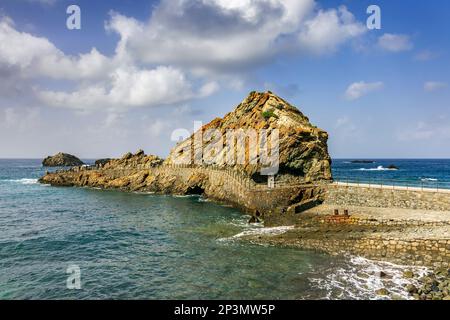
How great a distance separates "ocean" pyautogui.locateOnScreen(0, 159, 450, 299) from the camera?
18109mm

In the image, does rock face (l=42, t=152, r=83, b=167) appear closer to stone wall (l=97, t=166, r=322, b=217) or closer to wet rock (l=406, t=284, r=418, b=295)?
stone wall (l=97, t=166, r=322, b=217)

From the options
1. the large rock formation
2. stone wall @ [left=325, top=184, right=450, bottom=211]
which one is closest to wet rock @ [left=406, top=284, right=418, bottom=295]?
stone wall @ [left=325, top=184, right=450, bottom=211]

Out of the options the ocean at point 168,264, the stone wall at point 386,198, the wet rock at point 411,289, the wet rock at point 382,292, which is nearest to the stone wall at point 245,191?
the stone wall at point 386,198

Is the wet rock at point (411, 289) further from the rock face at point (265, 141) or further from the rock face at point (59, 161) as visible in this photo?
the rock face at point (59, 161)

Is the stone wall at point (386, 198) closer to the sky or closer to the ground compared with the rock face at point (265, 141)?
closer to the ground

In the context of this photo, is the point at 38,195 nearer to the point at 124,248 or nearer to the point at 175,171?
the point at 175,171

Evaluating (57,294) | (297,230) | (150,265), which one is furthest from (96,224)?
(297,230)

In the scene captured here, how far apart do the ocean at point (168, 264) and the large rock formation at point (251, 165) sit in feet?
20.8

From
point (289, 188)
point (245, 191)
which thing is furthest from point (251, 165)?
point (289, 188)

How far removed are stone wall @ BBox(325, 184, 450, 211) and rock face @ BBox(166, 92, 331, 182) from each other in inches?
303

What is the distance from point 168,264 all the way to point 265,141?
30.1 meters

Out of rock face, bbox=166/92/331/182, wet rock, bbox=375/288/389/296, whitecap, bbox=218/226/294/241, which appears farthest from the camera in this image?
rock face, bbox=166/92/331/182

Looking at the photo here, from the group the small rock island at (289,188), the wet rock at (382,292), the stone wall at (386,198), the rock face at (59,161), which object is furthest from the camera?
the rock face at (59,161)

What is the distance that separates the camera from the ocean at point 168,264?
713 inches
